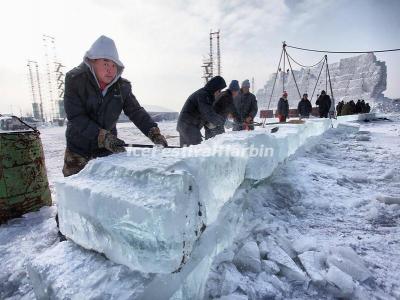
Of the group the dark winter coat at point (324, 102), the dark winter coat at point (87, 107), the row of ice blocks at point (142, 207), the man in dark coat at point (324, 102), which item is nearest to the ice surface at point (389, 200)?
the row of ice blocks at point (142, 207)

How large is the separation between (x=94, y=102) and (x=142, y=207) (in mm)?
1479

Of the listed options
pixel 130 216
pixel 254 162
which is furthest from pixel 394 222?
pixel 130 216

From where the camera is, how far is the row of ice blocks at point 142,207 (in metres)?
0.95

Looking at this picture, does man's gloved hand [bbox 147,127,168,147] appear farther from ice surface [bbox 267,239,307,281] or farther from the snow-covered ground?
ice surface [bbox 267,239,307,281]

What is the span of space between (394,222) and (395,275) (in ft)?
2.82

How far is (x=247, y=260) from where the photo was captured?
1.51 m

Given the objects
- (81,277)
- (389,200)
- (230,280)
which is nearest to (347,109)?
(389,200)

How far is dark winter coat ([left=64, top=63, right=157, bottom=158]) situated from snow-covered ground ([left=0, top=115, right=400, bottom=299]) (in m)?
0.80

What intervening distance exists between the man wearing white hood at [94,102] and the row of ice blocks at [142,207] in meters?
0.65

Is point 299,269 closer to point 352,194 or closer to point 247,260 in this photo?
point 247,260

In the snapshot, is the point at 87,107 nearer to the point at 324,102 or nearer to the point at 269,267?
the point at 269,267

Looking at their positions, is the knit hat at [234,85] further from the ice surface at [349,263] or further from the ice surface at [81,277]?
the ice surface at [81,277]

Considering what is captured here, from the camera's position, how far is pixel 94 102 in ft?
6.90

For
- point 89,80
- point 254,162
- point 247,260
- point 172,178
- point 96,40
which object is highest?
point 96,40
